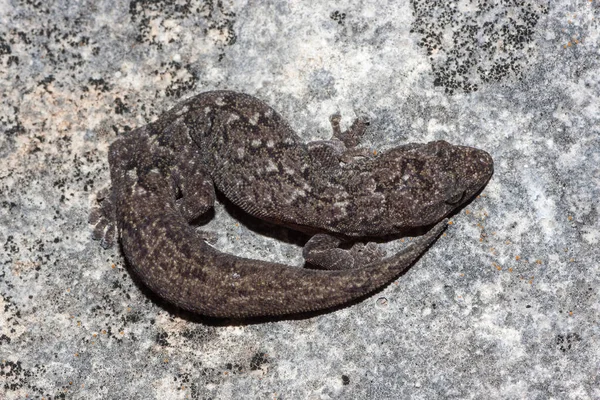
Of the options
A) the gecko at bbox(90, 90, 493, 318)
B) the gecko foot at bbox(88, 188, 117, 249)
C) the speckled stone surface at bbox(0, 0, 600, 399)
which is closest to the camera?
the gecko at bbox(90, 90, 493, 318)

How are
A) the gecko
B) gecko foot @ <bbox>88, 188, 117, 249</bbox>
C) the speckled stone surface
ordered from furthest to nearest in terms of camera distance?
gecko foot @ <bbox>88, 188, 117, 249</bbox>, the speckled stone surface, the gecko

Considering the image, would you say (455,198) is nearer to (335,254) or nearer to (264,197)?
(335,254)

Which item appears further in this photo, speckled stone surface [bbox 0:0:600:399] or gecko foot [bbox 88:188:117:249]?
gecko foot [bbox 88:188:117:249]

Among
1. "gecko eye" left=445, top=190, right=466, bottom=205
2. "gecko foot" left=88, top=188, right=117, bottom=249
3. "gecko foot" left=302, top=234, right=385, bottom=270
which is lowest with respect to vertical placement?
"gecko foot" left=88, top=188, right=117, bottom=249

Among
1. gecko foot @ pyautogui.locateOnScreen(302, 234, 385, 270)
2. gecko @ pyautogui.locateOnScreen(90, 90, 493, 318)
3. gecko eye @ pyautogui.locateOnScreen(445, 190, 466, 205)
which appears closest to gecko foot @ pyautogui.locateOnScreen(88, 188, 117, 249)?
gecko @ pyautogui.locateOnScreen(90, 90, 493, 318)

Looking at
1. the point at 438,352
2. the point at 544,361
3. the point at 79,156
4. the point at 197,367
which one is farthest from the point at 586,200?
the point at 79,156

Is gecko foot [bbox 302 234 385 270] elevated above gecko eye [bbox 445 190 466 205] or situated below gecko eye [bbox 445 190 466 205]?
below

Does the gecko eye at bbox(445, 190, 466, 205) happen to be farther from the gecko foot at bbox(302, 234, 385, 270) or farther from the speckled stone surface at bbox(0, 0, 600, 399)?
the gecko foot at bbox(302, 234, 385, 270)

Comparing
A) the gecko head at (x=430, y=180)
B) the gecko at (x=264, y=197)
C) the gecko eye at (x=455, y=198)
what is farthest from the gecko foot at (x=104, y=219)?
the gecko eye at (x=455, y=198)
